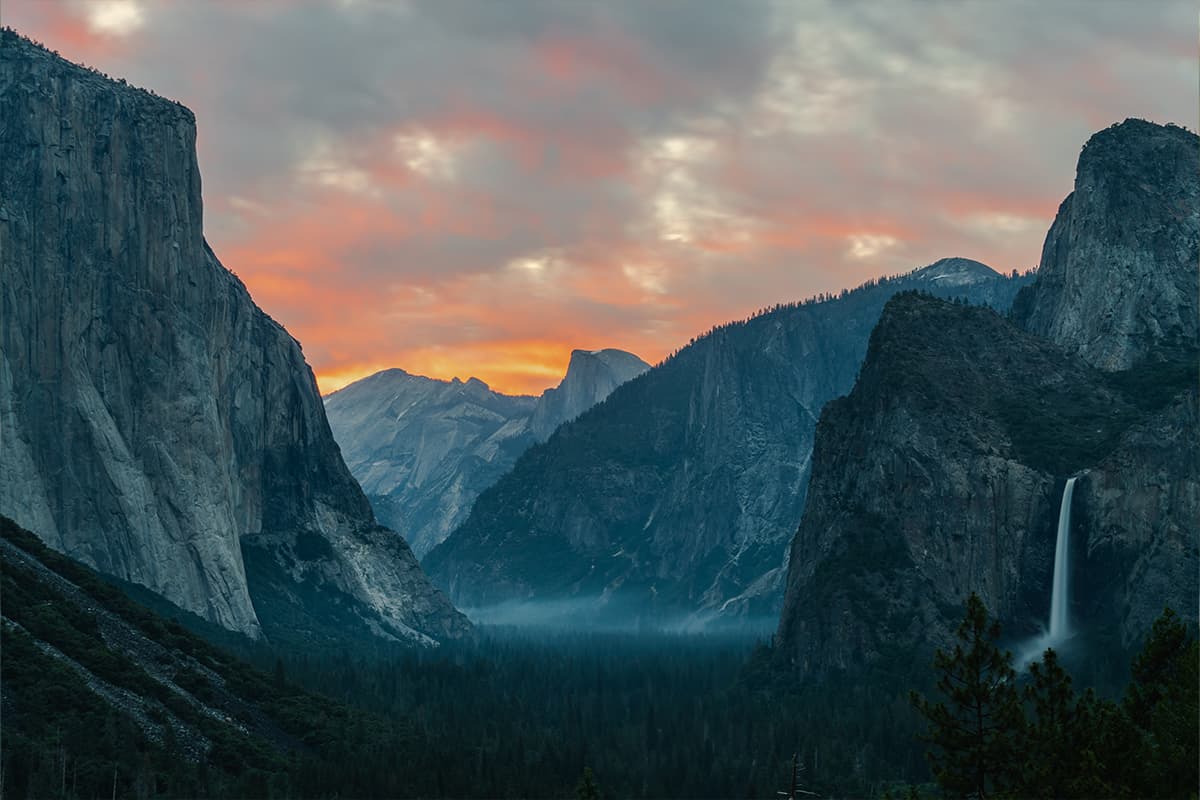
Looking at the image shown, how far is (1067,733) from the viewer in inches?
3435

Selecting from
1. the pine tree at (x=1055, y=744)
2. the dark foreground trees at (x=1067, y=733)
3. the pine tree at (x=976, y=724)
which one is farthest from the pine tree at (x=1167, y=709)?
the pine tree at (x=976, y=724)

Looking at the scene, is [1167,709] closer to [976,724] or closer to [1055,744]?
[1055,744]

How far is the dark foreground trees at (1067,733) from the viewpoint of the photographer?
8375 centimetres

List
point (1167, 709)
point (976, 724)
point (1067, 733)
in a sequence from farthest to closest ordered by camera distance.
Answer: point (976, 724) < point (1067, 733) < point (1167, 709)

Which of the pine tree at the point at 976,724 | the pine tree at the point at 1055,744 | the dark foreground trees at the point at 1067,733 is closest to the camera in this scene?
the dark foreground trees at the point at 1067,733

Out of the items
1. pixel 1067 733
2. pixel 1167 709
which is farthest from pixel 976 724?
pixel 1167 709

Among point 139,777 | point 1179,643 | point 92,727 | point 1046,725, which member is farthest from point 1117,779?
point 92,727

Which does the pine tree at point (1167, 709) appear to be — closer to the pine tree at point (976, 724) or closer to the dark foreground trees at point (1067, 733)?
the dark foreground trees at point (1067, 733)

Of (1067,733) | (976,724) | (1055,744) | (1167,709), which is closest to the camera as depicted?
(1167,709)

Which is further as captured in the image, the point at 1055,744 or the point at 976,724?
the point at 976,724

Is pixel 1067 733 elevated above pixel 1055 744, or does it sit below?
above

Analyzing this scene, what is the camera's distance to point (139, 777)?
16900 cm

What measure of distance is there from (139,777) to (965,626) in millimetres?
111906

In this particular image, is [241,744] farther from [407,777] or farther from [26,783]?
[26,783]
